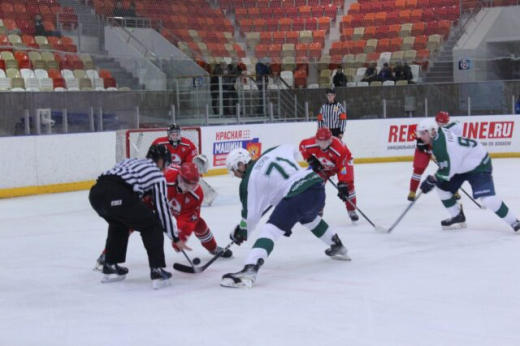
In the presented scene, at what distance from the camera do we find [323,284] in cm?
503

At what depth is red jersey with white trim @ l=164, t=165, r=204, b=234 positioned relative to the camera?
559 cm

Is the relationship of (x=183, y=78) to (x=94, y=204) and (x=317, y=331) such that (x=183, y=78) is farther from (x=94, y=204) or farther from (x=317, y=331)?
(x=317, y=331)

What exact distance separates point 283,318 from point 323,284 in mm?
888

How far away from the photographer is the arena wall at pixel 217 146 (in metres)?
10.7

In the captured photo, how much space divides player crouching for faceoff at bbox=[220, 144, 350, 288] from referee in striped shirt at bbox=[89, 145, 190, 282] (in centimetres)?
41

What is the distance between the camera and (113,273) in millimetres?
5211

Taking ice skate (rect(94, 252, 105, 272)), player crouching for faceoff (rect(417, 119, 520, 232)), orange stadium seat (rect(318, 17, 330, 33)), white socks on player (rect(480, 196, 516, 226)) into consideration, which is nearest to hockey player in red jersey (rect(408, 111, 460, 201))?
player crouching for faceoff (rect(417, 119, 520, 232))

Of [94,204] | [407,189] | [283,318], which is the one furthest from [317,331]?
[407,189]

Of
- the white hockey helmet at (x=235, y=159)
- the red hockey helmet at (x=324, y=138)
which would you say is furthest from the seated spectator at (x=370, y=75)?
the white hockey helmet at (x=235, y=159)

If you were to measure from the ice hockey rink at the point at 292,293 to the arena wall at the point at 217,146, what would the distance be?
301 centimetres

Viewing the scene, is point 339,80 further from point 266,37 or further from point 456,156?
point 456,156

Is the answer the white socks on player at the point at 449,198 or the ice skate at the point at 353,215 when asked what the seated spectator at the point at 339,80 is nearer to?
the ice skate at the point at 353,215

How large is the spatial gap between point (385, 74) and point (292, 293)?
1168 cm

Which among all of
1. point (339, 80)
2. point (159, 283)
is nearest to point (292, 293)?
point (159, 283)
